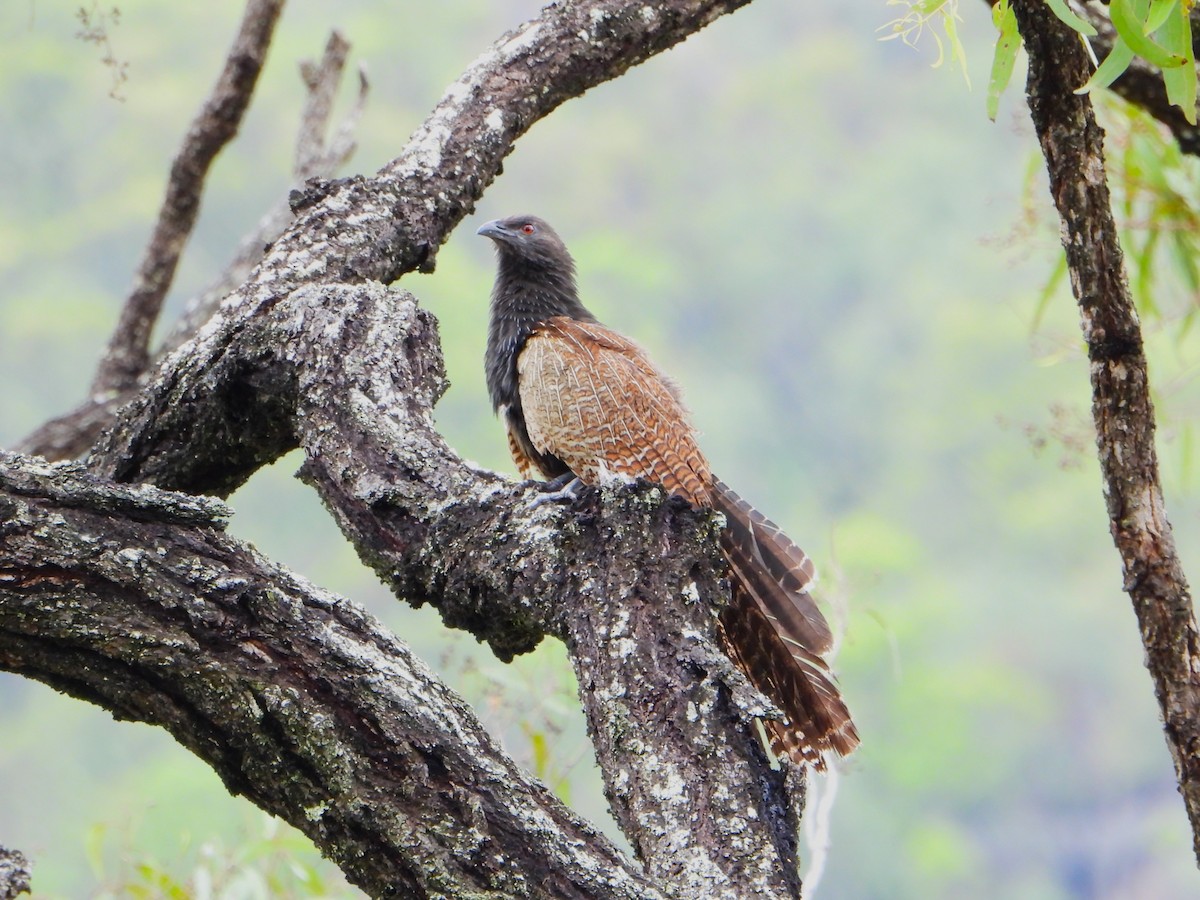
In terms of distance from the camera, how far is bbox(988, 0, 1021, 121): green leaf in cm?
189

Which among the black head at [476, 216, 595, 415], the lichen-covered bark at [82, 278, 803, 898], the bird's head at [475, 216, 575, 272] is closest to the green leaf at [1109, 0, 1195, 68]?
the lichen-covered bark at [82, 278, 803, 898]

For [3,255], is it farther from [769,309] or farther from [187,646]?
[187,646]

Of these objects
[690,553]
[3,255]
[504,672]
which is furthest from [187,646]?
[3,255]

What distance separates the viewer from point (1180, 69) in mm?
1780

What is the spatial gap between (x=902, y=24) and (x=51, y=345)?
62.8 ft

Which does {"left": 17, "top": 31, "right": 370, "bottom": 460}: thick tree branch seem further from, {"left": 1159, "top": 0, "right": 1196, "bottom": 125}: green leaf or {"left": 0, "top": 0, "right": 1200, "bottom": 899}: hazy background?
{"left": 0, "top": 0, "right": 1200, "bottom": 899}: hazy background

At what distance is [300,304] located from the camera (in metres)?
2.31

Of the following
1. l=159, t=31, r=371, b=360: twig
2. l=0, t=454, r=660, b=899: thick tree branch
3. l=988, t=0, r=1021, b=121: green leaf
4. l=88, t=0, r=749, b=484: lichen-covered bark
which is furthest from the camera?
l=159, t=31, r=371, b=360: twig

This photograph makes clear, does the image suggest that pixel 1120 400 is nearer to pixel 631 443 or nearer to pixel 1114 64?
pixel 1114 64

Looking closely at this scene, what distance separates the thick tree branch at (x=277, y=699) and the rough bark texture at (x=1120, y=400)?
1316 millimetres

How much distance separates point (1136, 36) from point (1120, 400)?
79cm

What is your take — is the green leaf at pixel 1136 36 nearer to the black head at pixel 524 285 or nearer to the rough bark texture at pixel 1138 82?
the rough bark texture at pixel 1138 82

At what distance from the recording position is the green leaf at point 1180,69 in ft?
5.78

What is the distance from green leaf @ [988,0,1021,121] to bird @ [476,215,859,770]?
78cm
